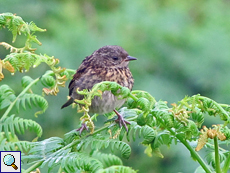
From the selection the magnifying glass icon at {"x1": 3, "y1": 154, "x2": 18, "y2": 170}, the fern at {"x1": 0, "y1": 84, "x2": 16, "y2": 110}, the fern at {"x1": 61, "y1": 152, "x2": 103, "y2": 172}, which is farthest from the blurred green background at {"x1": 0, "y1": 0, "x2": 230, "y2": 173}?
the fern at {"x1": 61, "y1": 152, "x2": 103, "y2": 172}

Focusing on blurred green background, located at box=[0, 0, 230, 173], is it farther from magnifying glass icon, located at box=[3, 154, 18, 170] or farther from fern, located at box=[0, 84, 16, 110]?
magnifying glass icon, located at box=[3, 154, 18, 170]

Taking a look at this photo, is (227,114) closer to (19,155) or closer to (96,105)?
(19,155)

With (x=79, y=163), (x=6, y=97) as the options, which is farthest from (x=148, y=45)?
(x=79, y=163)

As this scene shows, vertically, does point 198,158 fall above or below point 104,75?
below

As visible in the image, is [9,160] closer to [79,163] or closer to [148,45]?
[79,163]

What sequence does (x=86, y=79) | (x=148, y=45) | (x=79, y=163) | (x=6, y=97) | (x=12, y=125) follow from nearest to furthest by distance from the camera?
(x=79, y=163) → (x=12, y=125) → (x=6, y=97) → (x=86, y=79) → (x=148, y=45)

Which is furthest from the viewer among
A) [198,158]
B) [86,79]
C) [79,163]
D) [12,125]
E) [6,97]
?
[86,79]

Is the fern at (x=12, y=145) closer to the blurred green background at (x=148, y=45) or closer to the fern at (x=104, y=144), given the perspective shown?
the fern at (x=104, y=144)

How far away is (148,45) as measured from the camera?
5805mm

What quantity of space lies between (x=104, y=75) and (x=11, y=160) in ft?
4.83

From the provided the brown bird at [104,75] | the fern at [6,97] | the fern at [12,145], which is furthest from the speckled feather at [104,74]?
the fern at [12,145]

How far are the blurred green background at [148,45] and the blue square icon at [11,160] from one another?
2.46m

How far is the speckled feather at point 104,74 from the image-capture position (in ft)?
11.0

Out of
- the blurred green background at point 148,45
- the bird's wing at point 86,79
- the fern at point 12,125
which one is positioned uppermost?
the blurred green background at point 148,45
